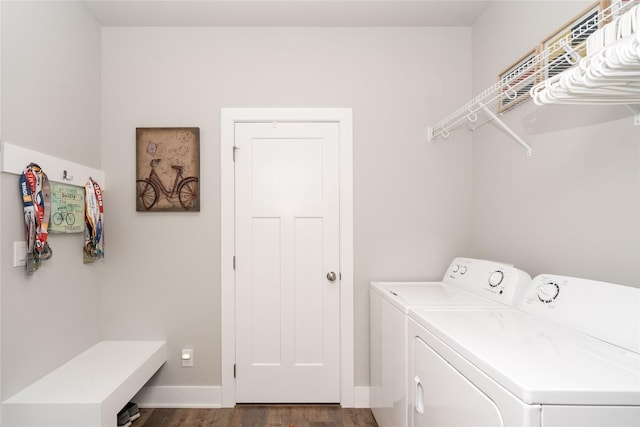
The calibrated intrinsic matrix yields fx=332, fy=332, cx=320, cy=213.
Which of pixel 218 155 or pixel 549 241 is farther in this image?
pixel 218 155

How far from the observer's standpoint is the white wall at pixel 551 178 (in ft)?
4.10

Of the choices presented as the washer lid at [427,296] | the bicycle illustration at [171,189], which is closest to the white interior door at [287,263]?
the bicycle illustration at [171,189]

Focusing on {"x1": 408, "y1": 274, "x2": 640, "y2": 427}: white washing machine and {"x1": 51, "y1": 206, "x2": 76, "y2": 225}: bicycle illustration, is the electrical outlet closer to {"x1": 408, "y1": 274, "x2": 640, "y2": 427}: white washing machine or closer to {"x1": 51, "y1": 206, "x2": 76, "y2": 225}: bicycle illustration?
{"x1": 51, "y1": 206, "x2": 76, "y2": 225}: bicycle illustration

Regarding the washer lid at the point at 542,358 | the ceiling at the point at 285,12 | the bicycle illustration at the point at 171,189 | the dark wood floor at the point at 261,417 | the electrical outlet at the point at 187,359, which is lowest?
the dark wood floor at the point at 261,417

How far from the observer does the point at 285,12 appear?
216cm

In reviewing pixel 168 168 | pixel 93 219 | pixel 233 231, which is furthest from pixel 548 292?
pixel 93 219

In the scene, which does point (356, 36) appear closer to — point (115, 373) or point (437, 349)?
point (437, 349)

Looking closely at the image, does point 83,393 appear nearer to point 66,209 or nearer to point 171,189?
point 66,209

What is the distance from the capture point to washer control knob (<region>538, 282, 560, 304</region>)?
4.34 feet

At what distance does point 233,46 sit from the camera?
2303 millimetres

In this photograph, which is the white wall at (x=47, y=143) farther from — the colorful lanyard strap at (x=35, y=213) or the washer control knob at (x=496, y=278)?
the washer control knob at (x=496, y=278)

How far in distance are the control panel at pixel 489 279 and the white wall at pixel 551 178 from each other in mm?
173

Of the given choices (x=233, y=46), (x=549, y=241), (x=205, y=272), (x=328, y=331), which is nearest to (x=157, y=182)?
(x=205, y=272)

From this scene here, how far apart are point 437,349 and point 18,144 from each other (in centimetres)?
209
